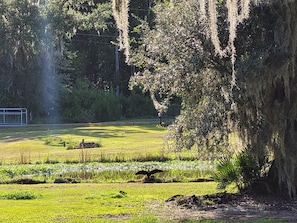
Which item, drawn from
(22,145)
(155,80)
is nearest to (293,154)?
(155,80)

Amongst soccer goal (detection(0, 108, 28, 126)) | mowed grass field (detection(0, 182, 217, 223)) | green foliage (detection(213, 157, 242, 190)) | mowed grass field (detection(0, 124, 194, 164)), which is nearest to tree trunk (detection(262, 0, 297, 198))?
green foliage (detection(213, 157, 242, 190))

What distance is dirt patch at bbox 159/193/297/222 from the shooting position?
8.37 meters

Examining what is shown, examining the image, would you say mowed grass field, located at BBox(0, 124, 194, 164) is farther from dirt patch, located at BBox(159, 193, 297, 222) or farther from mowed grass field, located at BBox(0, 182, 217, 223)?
dirt patch, located at BBox(159, 193, 297, 222)

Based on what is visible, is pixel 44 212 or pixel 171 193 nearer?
pixel 44 212

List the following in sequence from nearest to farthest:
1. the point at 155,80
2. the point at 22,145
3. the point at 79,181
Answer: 1. the point at 155,80
2. the point at 79,181
3. the point at 22,145

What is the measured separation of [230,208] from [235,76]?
7.23ft

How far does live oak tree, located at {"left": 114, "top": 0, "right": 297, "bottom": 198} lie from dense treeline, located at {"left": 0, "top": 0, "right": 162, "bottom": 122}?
896 inches

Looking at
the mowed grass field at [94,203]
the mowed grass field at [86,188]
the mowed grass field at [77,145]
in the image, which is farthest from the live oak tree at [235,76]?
the mowed grass field at [77,145]

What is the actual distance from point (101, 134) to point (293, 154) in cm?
1965

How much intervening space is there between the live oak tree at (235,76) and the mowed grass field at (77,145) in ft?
16.1

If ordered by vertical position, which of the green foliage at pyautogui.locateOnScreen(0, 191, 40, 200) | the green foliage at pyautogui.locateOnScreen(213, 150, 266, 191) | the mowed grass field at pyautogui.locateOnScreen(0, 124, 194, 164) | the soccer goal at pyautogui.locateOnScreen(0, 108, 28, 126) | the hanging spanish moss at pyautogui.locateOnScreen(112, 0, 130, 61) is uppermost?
the hanging spanish moss at pyautogui.locateOnScreen(112, 0, 130, 61)

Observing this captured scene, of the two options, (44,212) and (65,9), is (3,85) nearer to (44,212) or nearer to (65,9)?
(65,9)

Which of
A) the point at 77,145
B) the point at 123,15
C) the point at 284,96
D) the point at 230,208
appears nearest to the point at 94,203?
the point at 230,208

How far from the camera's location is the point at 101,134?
28516mm
